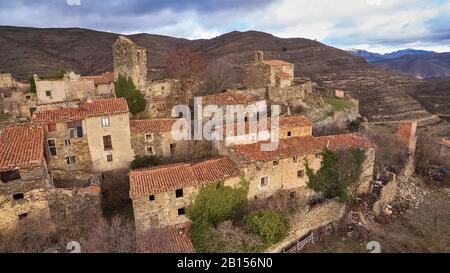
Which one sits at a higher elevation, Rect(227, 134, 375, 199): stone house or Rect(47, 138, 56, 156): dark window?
Rect(47, 138, 56, 156): dark window

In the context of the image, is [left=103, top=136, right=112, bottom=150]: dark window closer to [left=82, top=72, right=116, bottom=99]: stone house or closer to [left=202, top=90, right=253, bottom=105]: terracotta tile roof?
[left=202, top=90, right=253, bottom=105]: terracotta tile roof

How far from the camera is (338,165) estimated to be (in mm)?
22844

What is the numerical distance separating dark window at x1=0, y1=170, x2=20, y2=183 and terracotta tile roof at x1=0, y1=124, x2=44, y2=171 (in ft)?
2.67

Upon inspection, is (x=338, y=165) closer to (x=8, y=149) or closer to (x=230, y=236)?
(x=230, y=236)

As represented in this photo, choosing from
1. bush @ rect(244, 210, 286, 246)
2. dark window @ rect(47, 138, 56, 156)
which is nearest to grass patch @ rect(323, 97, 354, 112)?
bush @ rect(244, 210, 286, 246)

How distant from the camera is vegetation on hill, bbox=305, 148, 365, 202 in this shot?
22.7 m

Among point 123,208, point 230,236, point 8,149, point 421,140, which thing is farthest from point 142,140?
point 421,140

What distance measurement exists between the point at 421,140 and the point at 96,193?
35.7 m

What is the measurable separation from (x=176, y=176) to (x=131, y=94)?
46.8 ft

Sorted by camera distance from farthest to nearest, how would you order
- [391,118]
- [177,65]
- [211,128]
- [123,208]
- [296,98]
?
1. [391,118]
2. [296,98]
3. [177,65]
4. [211,128]
5. [123,208]

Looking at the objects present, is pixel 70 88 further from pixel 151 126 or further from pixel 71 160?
pixel 151 126

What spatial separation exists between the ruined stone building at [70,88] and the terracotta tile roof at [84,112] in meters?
7.87

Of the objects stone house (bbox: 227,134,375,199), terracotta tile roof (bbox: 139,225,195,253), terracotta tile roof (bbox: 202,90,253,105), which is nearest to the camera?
terracotta tile roof (bbox: 139,225,195,253)

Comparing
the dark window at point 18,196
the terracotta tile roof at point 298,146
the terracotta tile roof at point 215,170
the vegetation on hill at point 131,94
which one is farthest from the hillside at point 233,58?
the dark window at point 18,196
